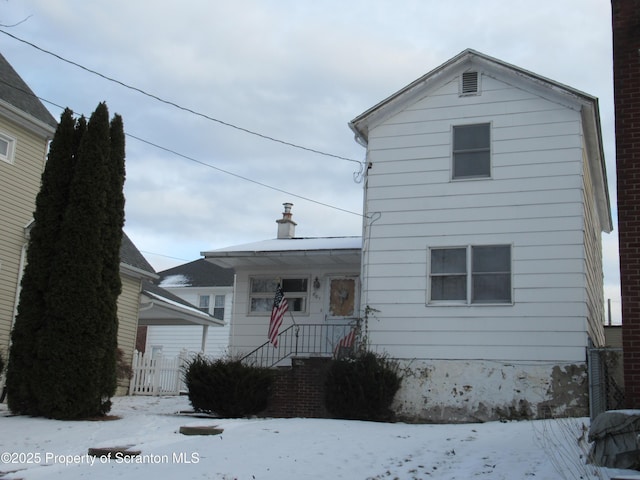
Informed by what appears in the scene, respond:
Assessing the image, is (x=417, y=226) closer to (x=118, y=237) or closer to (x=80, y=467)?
(x=118, y=237)

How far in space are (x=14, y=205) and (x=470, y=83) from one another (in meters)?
10.7

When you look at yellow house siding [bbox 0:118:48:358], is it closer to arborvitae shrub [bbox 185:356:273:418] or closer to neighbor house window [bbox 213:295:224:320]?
arborvitae shrub [bbox 185:356:273:418]

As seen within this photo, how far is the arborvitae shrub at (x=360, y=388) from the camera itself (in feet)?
41.2

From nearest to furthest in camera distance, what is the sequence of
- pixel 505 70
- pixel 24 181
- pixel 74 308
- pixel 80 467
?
pixel 80 467 < pixel 74 308 < pixel 505 70 < pixel 24 181

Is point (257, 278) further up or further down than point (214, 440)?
further up

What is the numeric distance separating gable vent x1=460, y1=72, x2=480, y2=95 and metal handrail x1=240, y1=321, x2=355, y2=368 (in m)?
5.80

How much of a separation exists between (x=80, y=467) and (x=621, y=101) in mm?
7565

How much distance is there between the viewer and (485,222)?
13648mm

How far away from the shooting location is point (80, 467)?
8.20 metres

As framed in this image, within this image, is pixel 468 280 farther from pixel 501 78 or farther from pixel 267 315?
pixel 267 315

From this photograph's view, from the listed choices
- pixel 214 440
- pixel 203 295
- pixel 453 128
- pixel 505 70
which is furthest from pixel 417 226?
pixel 203 295

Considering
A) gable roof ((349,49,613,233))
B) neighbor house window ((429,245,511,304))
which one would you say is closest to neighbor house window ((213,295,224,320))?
gable roof ((349,49,613,233))

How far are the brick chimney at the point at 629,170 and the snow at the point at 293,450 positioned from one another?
1.34 meters

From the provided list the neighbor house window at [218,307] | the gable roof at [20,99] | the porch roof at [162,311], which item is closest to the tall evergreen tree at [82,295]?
the gable roof at [20,99]
